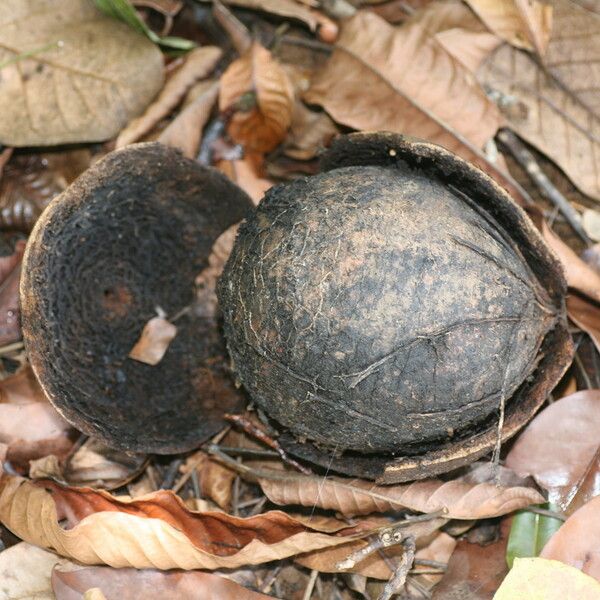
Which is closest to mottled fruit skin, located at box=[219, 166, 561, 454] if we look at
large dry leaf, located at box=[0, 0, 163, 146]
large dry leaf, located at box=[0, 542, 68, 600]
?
large dry leaf, located at box=[0, 542, 68, 600]

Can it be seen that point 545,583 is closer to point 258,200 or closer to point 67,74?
point 258,200

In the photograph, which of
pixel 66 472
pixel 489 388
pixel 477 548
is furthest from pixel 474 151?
pixel 66 472

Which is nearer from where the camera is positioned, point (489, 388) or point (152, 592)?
point (489, 388)

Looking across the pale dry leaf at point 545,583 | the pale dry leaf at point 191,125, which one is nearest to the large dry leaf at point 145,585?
the pale dry leaf at point 545,583

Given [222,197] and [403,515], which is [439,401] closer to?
[403,515]

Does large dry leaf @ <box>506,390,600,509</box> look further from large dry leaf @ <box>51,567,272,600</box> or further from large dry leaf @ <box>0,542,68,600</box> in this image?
large dry leaf @ <box>0,542,68,600</box>

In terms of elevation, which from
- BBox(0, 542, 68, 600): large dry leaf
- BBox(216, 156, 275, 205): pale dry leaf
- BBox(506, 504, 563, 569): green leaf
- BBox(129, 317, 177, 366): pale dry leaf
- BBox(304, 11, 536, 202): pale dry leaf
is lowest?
BBox(0, 542, 68, 600): large dry leaf

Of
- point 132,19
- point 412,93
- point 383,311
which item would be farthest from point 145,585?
point 132,19

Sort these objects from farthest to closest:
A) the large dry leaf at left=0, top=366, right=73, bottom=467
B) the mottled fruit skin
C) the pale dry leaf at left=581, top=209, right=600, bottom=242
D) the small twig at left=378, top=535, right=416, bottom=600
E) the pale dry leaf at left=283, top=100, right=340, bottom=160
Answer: the pale dry leaf at left=283, top=100, right=340, bottom=160 → the pale dry leaf at left=581, top=209, right=600, bottom=242 → the large dry leaf at left=0, top=366, right=73, bottom=467 → the small twig at left=378, top=535, right=416, bottom=600 → the mottled fruit skin
